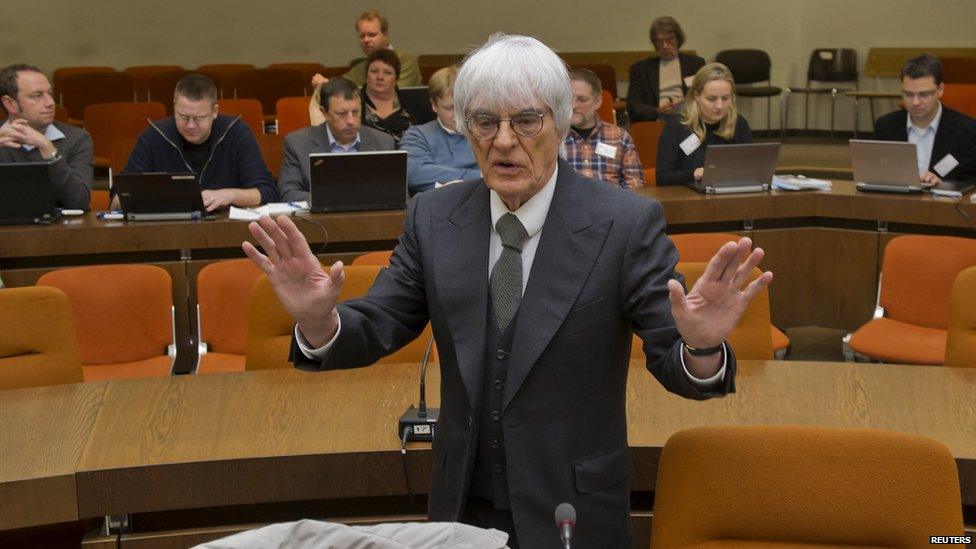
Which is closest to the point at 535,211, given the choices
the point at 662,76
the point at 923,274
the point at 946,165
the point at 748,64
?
the point at 923,274

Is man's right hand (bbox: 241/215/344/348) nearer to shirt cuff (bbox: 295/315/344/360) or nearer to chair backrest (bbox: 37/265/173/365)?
shirt cuff (bbox: 295/315/344/360)

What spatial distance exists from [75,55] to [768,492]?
11.3m

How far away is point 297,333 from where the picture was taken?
1.99 m

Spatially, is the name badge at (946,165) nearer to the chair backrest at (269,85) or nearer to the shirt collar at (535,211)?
the shirt collar at (535,211)

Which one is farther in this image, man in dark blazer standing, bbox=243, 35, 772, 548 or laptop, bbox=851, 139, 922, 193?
laptop, bbox=851, 139, 922, 193

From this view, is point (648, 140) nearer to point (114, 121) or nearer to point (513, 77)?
point (114, 121)

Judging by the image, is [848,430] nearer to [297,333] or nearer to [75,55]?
[297,333]

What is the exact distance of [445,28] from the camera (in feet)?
41.5

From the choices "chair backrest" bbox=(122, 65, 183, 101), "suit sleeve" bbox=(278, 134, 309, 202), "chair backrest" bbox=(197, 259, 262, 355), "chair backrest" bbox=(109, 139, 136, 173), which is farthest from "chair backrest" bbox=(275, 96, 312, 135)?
"chair backrest" bbox=(197, 259, 262, 355)

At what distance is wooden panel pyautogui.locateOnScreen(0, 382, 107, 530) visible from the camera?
2449 millimetres

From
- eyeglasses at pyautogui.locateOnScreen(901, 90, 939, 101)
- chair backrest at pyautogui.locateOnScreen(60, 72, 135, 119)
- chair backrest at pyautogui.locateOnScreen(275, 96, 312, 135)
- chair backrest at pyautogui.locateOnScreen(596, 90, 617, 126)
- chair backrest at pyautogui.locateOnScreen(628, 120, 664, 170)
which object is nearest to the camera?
eyeglasses at pyautogui.locateOnScreen(901, 90, 939, 101)

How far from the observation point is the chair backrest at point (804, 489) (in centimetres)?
203

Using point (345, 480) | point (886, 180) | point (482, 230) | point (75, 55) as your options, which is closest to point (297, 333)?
point (482, 230)

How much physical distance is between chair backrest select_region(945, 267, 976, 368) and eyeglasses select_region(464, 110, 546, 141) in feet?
6.02
